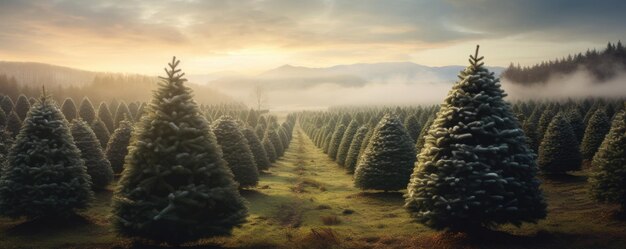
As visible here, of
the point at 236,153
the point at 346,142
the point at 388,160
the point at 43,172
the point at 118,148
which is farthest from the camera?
the point at 346,142

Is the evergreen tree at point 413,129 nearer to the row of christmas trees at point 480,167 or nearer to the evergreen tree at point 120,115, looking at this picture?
the row of christmas trees at point 480,167

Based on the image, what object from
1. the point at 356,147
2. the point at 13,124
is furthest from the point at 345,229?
the point at 13,124

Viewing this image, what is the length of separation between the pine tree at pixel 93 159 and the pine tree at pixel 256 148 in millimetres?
14242

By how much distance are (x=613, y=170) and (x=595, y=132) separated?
87.8 ft

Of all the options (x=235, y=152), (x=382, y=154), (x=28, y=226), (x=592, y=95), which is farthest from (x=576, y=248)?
(x=592, y=95)

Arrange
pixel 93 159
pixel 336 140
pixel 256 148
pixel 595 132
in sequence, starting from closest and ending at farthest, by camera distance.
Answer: pixel 93 159, pixel 595 132, pixel 256 148, pixel 336 140

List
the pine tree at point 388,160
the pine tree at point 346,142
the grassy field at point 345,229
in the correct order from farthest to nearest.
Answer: the pine tree at point 346,142
the pine tree at point 388,160
the grassy field at point 345,229

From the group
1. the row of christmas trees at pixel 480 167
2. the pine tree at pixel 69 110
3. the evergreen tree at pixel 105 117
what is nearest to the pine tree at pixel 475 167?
the row of christmas trees at pixel 480 167

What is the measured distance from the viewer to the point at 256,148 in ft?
139

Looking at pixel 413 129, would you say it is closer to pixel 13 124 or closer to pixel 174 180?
pixel 174 180

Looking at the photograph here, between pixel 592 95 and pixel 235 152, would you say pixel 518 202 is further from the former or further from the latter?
pixel 592 95

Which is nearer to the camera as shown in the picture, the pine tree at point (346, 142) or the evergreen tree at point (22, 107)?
the pine tree at point (346, 142)

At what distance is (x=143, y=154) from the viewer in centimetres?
1625

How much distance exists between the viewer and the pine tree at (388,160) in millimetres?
30297
